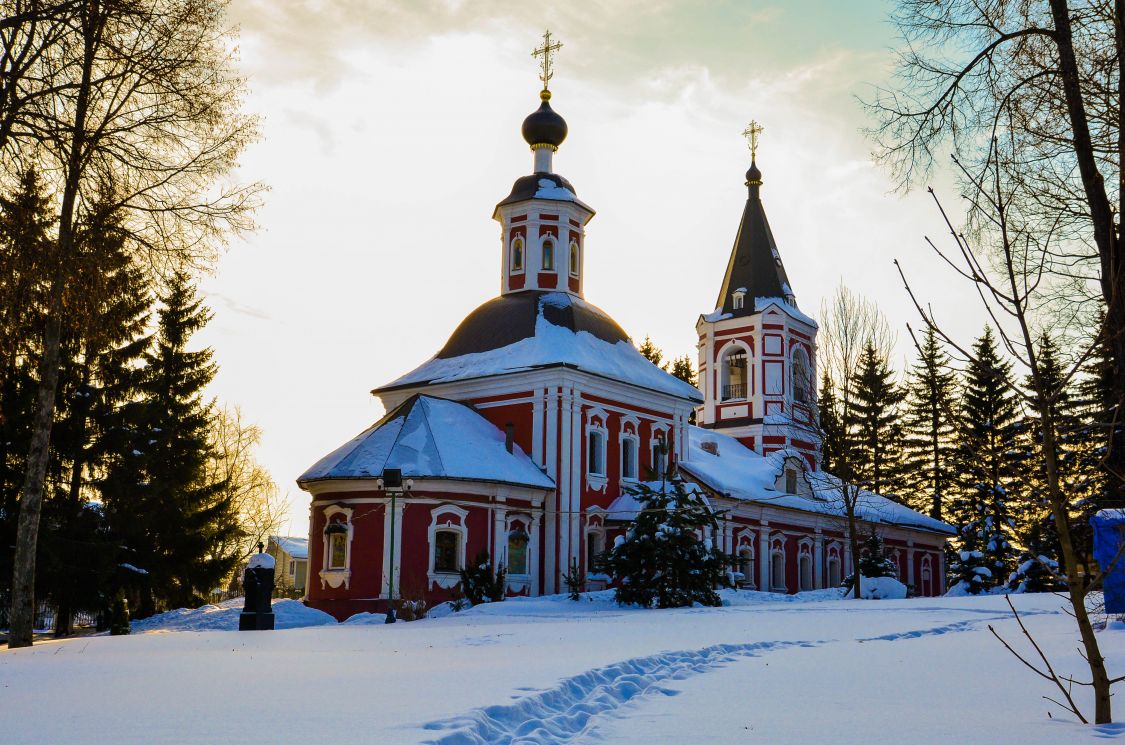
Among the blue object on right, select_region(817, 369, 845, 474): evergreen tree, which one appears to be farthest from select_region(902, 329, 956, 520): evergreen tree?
the blue object on right

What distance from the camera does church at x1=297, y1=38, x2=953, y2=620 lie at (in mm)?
28500

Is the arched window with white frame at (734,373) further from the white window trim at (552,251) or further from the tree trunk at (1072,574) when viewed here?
the tree trunk at (1072,574)

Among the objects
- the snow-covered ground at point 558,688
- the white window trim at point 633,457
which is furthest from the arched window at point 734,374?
the snow-covered ground at point 558,688

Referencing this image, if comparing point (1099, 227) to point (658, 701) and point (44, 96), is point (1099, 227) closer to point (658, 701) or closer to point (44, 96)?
point (658, 701)

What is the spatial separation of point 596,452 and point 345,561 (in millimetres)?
9135

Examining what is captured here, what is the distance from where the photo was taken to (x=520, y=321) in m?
34.9

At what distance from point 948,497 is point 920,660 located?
50.3 m

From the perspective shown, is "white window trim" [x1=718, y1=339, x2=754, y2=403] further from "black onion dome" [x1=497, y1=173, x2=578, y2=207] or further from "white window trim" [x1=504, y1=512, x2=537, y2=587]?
"white window trim" [x1=504, y1=512, x2=537, y2=587]

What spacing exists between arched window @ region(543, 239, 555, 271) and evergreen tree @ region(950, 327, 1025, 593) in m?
14.7

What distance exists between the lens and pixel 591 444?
110 ft

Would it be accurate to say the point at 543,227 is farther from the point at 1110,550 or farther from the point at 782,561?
the point at 1110,550

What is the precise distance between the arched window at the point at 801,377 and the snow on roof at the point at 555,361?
7816 millimetres

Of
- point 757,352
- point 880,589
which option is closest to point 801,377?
point 757,352

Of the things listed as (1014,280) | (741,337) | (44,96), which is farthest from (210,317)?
(1014,280)
